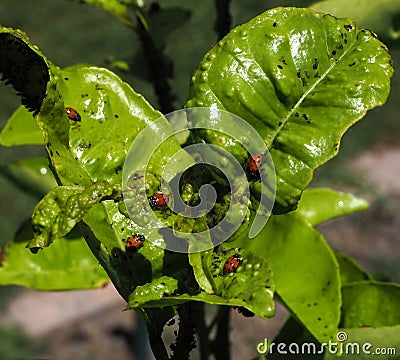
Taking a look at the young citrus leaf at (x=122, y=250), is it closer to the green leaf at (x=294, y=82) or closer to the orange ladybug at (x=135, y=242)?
the orange ladybug at (x=135, y=242)

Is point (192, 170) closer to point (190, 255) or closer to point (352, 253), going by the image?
point (190, 255)

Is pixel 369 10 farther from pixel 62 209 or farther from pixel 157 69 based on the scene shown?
pixel 62 209

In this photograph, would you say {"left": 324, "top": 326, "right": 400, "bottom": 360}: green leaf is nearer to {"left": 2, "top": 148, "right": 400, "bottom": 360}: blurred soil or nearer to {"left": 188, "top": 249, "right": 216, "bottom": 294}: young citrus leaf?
{"left": 188, "top": 249, "right": 216, "bottom": 294}: young citrus leaf

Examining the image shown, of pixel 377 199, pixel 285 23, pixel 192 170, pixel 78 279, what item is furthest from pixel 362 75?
pixel 377 199

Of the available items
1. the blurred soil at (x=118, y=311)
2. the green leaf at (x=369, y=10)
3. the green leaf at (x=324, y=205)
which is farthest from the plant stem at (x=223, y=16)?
the blurred soil at (x=118, y=311)

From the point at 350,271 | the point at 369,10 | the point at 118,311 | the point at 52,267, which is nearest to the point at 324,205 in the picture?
the point at 350,271
